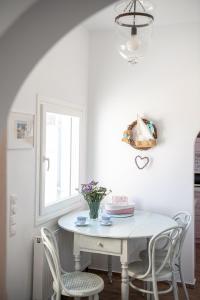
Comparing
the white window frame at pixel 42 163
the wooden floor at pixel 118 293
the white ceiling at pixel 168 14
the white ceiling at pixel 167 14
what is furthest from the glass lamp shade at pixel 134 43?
the wooden floor at pixel 118 293

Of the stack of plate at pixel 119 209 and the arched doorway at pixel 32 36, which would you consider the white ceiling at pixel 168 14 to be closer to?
the stack of plate at pixel 119 209

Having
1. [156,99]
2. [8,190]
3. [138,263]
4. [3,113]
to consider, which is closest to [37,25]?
[3,113]

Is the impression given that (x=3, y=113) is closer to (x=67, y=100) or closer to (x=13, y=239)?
(x=13, y=239)

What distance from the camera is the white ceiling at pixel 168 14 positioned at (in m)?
2.99

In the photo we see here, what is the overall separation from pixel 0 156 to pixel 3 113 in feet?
4.24

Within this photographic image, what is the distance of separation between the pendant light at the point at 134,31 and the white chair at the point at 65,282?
143cm

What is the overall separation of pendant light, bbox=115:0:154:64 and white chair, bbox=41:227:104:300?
1433mm

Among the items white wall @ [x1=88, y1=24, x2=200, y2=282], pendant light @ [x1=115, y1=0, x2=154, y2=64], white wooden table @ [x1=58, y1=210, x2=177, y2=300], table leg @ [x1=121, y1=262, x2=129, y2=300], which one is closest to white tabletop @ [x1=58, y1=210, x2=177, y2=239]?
white wooden table @ [x1=58, y1=210, x2=177, y2=300]

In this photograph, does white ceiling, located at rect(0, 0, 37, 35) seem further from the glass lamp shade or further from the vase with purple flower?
the vase with purple flower

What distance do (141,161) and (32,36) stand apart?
8.91 ft

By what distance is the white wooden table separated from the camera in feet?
8.66

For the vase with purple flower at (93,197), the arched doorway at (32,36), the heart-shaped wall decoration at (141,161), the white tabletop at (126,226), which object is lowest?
the white tabletop at (126,226)

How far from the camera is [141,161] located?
12.0 feet

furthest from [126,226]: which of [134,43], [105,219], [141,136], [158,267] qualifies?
[134,43]
